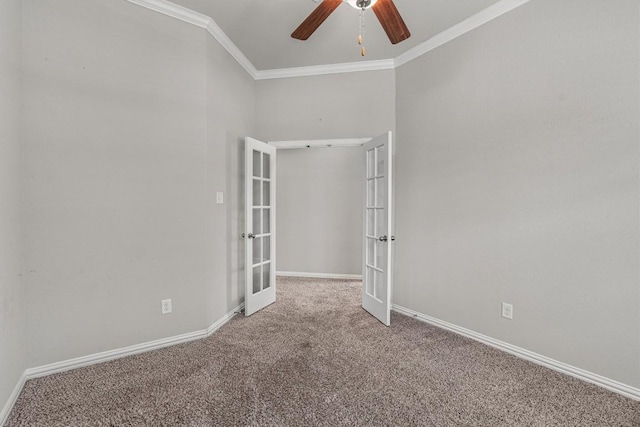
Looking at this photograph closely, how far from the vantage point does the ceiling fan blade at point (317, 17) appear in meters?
1.64

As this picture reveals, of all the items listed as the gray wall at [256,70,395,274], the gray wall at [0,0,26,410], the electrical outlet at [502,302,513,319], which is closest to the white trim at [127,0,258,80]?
the gray wall at [0,0,26,410]

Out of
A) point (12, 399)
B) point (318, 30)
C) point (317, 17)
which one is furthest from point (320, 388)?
point (318, 30)

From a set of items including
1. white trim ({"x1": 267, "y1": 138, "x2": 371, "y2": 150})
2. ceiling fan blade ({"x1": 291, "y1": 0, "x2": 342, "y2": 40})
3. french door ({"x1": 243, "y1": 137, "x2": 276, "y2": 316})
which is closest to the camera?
ceiling fan blade ({"x1": 291, "y1": 0, "x2": 342, "y2": 40})

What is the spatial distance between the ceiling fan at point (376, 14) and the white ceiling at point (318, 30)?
700mm

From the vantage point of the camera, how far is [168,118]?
2367 mm

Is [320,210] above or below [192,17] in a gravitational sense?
below

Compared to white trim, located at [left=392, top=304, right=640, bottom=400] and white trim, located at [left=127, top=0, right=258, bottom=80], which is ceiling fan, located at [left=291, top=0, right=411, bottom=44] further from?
white trim, located at [left=392, top=304, right=640, bottom=400]

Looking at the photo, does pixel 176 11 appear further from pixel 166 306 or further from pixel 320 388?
pixel 320 388

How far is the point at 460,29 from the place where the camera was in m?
2.58

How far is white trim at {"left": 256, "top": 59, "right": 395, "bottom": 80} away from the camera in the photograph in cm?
325

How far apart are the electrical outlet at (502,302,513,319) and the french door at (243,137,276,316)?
232 centimetres

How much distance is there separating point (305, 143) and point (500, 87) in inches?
80.2

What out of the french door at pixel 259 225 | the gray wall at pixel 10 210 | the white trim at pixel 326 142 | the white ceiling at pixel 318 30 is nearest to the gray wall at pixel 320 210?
the white trim at pixel 326 142

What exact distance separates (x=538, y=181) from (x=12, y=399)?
3.65 metres
